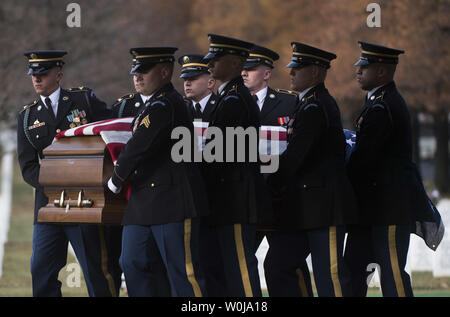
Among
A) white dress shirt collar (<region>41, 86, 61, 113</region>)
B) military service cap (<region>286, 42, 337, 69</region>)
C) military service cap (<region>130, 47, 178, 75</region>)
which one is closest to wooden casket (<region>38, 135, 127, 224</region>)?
military service cap (<region>130, 47, 178, 75</region>)

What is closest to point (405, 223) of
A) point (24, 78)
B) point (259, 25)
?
point (24, 78)

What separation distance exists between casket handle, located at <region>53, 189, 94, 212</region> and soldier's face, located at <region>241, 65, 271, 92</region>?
2.29 metres

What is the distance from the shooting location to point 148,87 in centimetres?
718

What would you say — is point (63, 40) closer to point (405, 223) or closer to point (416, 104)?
point (416, 104)

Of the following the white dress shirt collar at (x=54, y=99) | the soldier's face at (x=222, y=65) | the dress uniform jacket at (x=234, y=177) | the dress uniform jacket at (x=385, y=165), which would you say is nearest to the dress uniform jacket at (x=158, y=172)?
the dress uniform jacket at (x=234, y=177)

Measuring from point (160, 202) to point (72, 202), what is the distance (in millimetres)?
715

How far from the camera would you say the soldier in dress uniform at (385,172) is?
293 inches

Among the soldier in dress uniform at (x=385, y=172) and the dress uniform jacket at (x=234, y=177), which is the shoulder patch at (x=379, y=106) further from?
the dress uniform jacket at (x=234, y=177)

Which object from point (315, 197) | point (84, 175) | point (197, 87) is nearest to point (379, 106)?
point (315, 197)

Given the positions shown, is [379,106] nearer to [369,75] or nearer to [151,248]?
[369,75]

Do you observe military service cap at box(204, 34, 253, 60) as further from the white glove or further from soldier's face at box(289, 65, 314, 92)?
the white glove

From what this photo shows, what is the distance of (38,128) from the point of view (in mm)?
8336

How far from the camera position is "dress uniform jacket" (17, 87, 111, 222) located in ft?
27.3

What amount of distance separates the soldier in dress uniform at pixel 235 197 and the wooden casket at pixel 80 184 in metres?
0.73
